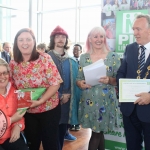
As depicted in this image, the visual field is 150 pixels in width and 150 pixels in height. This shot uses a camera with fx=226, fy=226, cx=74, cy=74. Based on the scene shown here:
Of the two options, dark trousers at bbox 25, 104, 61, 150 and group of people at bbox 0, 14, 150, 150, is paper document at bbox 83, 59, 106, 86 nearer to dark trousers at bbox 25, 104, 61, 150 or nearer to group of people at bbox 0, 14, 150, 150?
group of people at bbox 0, 14, 150, 150

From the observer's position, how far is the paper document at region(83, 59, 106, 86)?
2.18 metres

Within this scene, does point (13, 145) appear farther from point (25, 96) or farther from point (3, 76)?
point (3, 76)

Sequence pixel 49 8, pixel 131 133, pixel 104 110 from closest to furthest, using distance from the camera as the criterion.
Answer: pixel 131 133, pixel 104 110, pixel 49 8

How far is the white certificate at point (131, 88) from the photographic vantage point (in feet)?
5.97

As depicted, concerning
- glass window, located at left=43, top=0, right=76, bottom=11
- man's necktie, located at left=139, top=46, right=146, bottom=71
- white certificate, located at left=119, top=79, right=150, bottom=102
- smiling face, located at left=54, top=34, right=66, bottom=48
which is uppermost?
glass window, located at left=43, top=0, right=76, bottom=11

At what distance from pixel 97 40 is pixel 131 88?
27.6 inches

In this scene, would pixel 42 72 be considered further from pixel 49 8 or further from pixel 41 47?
pixel 49 8

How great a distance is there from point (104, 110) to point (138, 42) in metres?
0.78

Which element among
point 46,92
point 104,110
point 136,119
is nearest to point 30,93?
point 46,92

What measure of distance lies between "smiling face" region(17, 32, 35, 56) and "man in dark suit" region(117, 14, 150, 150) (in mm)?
851

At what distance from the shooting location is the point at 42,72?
204cm

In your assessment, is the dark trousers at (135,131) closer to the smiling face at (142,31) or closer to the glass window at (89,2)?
the smiling face at (142,31)

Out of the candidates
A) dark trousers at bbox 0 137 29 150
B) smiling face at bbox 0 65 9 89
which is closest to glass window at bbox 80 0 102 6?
smiling face at bbox 0 65 9 89

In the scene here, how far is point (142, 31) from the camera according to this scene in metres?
1.87
